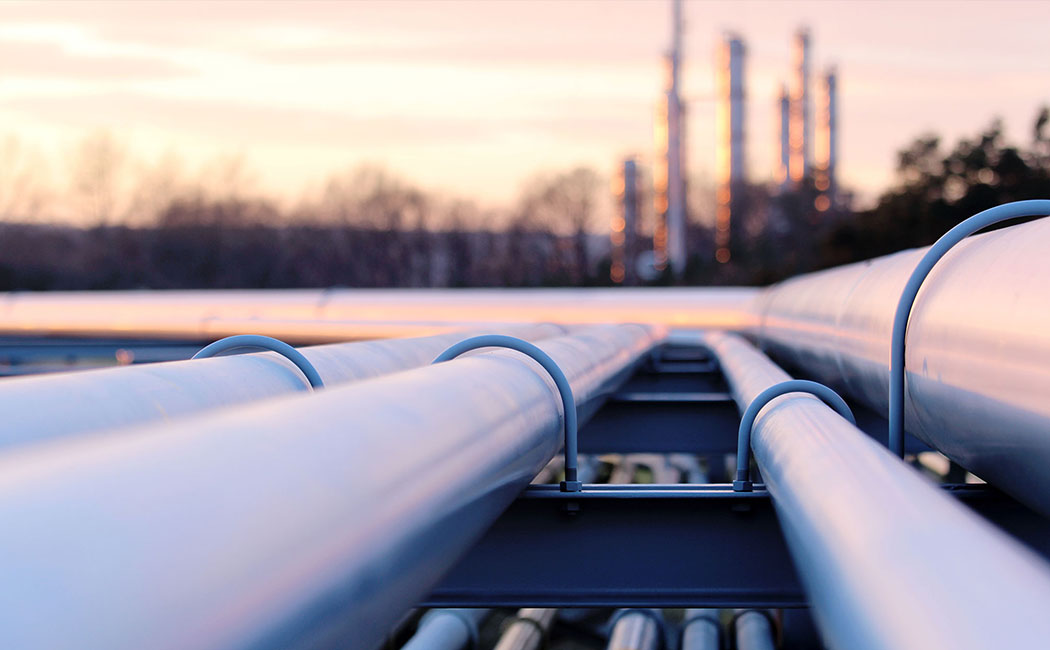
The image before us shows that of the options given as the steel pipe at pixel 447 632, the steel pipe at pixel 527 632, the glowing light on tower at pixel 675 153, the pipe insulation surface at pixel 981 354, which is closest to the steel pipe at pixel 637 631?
the steel pipe at pixel 527 632

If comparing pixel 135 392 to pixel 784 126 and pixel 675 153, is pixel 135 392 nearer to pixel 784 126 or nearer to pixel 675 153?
pixel 675 153

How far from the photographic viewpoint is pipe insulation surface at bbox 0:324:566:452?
150cm

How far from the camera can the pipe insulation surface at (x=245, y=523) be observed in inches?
28.8

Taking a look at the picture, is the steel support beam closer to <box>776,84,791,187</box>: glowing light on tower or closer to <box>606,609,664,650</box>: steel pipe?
<box>606,609,664,650</box>: steel pipe

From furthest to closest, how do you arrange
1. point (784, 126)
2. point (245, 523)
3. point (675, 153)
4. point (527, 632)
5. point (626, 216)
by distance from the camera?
point (784, 126) → point (626, 216) → point (675, 153) → point (527, 632) → point (245, 523)

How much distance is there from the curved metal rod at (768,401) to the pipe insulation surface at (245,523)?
882 mm

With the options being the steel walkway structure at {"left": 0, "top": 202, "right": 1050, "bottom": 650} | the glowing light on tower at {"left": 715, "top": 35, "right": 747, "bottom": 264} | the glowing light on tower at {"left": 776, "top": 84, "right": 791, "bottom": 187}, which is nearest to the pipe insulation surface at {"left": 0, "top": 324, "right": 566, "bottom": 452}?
the steel walkway structure at {"left": 0, "top": 202, "right": 1050, "bottom": 650}

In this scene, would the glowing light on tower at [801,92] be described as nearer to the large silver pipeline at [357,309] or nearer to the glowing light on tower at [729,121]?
the glowing light on tower at [729,121]

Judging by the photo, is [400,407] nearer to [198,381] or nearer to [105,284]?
[198,381]

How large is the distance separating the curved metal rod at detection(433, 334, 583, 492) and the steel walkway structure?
11 millimetres

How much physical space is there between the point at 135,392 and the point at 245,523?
0.92 m

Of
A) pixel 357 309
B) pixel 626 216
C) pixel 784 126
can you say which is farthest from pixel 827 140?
pixel 357 309

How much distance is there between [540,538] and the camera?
8.40 feet

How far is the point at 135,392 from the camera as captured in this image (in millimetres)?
1753
